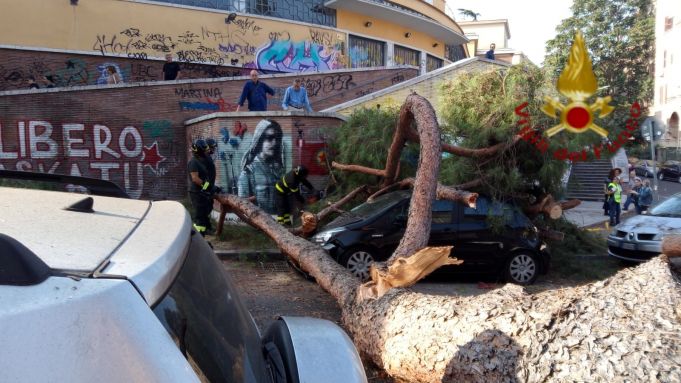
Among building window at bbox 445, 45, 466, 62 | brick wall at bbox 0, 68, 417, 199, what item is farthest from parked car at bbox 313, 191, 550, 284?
building window at bbox 445, 45, 466, 62

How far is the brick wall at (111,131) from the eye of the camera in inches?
517

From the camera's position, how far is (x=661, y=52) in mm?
46344

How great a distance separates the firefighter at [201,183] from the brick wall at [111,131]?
5633mm

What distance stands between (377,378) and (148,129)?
1192 centimetres

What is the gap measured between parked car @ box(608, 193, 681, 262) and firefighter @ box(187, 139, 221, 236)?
7412mm

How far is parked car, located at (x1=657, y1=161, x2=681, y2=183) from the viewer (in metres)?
33.6

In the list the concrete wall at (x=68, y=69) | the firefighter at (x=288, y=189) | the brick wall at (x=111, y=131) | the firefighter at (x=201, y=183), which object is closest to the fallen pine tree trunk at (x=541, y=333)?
the firefighter at (x=201, y=183)

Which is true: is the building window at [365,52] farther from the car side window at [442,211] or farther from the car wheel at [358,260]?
the car wheel at [358,260]

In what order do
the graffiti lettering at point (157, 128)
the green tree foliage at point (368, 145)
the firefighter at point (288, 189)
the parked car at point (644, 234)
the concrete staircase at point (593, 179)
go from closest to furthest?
the parked car at point (644, 234) < the green tree foliage at point (368, 145) < the firefighter at point (288, 189) < the graffiti lettering at point (157, 128) < the concrete staircase at point (593, 179)

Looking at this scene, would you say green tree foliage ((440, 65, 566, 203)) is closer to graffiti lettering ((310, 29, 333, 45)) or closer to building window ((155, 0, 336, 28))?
building window ((155, 0, 336, 28))

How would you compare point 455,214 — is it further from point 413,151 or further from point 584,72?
point 584,72

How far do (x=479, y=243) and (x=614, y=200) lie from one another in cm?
820

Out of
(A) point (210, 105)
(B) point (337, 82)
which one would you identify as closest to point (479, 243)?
(A) point (210, 105)

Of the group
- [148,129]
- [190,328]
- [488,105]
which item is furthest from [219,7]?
[190,328]
